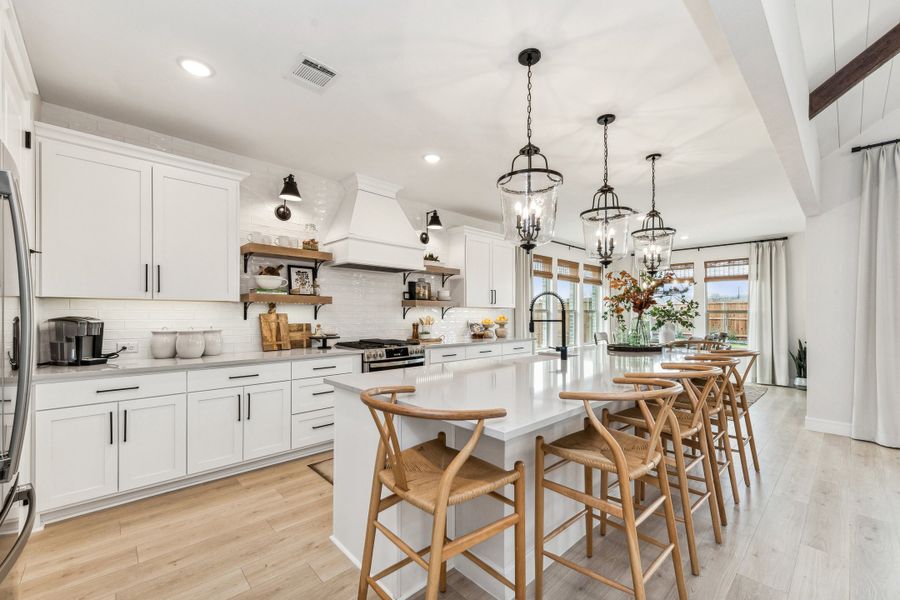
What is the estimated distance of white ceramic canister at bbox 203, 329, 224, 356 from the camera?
327 cm

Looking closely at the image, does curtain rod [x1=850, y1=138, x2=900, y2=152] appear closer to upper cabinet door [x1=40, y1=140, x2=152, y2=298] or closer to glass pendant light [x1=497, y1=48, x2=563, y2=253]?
glass pendant light [x1=497, y1=48, x2=563, y2=253]

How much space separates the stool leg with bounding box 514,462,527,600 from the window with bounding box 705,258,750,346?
805cm

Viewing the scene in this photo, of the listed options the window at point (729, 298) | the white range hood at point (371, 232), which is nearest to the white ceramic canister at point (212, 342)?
the white range hood at point (371, 232)

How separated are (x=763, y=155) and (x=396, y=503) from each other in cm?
432

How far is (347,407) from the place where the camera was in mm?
1981

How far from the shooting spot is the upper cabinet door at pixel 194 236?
9.70ft

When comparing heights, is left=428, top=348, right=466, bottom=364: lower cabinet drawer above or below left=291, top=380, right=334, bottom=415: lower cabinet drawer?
above

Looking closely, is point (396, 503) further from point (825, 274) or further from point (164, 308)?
point (825, 274)

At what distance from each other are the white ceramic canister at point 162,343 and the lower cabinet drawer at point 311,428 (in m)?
1.07

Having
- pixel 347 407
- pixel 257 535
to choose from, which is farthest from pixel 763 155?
pixel 257 535

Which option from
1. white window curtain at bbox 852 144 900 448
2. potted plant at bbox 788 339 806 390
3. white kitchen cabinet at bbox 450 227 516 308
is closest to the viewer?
white window curtain at bbox 852 144 900 448

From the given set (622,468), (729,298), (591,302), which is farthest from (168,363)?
(729,298)

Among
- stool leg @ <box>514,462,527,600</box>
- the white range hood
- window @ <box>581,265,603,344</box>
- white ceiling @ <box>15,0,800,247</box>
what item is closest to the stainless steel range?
the white range hood

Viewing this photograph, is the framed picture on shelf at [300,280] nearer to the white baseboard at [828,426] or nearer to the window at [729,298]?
the white baseboard at [828,426]
